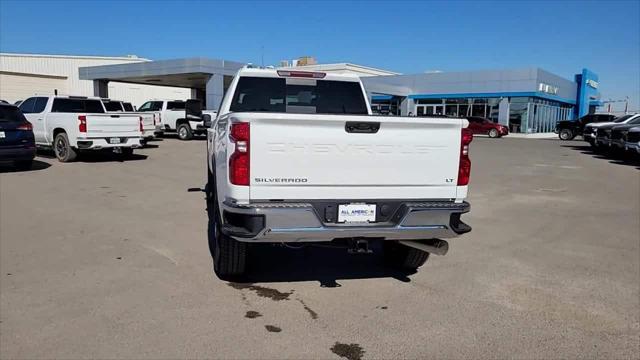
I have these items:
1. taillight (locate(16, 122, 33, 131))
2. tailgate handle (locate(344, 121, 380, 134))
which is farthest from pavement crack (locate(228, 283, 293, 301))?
taillight (locate(16, 122, 33, 131))

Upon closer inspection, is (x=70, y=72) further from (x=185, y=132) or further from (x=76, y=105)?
(x=76, y=105)

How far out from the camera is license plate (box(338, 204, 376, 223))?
13.9 ft

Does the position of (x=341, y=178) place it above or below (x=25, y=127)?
below

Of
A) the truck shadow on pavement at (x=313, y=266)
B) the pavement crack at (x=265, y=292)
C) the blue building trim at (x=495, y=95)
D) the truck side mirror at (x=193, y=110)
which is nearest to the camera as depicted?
the pavement crack at (x=265, y=292)

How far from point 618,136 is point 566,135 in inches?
652

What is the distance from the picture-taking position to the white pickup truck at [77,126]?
14.6 m

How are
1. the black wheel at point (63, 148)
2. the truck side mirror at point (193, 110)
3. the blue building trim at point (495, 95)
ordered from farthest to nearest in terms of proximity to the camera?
the blue building trim at point (495, 95) → the black wheel at point (63, 148) → the truck side mirror at point (193, 110)

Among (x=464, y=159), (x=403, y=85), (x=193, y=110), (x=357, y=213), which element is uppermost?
(x=403, y=85)

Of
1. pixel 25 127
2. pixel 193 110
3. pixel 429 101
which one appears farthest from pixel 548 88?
pixel 193 110

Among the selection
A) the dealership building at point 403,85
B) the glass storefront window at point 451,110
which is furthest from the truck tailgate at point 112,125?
the glass storefront window at point 451,110

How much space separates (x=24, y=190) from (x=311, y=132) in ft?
27.5

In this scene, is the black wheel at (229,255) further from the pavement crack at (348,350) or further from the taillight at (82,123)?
the taillight at (82,123)

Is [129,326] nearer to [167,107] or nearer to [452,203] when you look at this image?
[452,203]

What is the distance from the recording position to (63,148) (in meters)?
15.2
